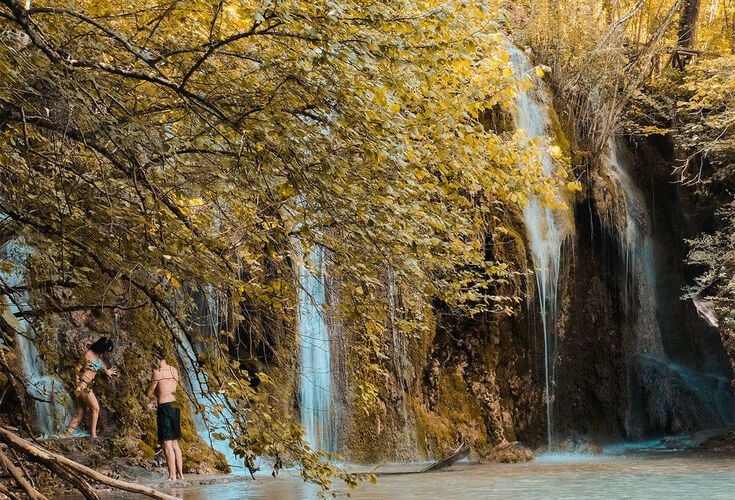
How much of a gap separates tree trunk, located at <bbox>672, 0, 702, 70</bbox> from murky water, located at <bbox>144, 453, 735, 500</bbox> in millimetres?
10355

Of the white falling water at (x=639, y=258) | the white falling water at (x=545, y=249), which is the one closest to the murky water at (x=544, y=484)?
the white falling water at (x=545, y=249)

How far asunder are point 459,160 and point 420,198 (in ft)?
1.66

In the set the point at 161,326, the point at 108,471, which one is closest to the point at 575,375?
the point at 108,471

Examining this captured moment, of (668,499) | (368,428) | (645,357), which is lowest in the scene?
(668,499)

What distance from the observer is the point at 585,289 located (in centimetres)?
1845

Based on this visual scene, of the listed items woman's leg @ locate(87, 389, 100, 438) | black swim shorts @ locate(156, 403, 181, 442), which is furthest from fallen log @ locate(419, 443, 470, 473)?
woman's leg @ locate(87, 389, 100, 438)

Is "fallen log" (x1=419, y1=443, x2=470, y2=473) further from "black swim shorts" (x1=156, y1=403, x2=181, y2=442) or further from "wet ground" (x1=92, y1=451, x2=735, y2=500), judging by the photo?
"black swim shorts" (x1=156, y1=403, x2=181, y2=442)

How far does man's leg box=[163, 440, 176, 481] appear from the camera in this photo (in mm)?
10422

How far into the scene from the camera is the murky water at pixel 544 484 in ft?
31.4

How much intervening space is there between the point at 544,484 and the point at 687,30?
45.0 feet

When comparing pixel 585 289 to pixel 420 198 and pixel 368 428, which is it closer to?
pixel 368 428

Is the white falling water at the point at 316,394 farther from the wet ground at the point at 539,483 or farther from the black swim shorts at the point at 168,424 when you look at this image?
the black swim shorts at the point at 168,424

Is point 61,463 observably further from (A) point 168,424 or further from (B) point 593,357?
(B) point 593,357

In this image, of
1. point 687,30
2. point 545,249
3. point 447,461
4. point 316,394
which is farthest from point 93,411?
point 687,30
